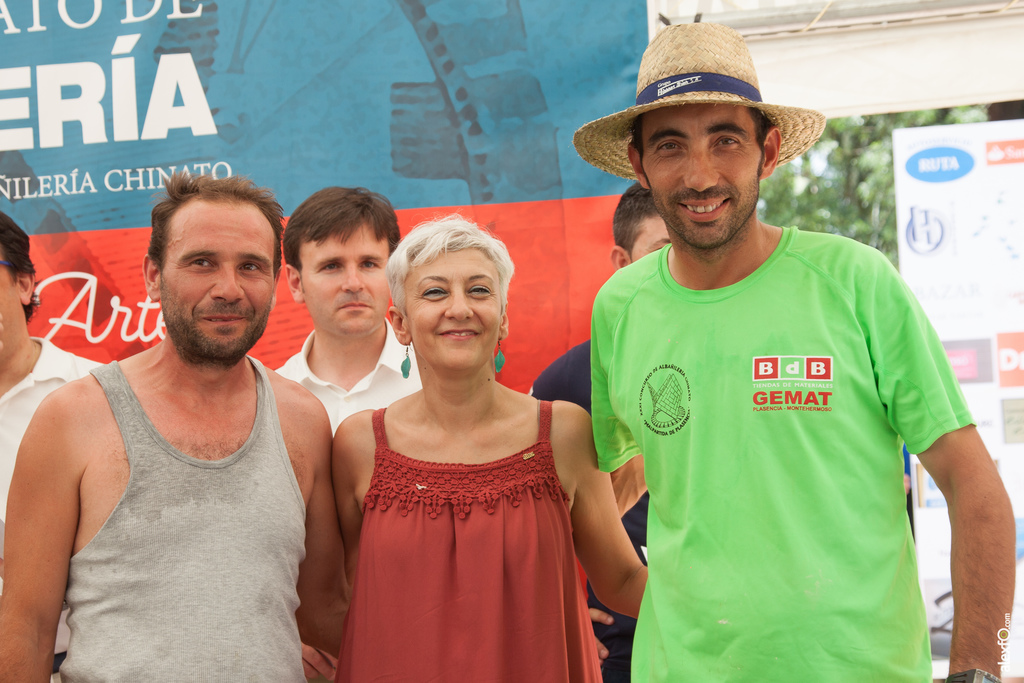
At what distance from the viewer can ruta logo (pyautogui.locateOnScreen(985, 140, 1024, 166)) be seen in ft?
10.8

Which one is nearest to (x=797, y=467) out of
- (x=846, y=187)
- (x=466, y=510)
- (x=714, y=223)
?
(x=714, y=223)

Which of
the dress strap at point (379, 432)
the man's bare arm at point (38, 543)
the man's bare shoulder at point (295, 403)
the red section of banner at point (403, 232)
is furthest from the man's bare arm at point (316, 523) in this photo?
the red section of banner at point (403, 232)

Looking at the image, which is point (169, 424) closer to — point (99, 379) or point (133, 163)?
point (99, 379)

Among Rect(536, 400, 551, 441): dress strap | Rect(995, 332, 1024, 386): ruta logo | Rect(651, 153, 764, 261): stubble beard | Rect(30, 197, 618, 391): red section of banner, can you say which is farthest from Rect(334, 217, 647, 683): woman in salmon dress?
Rect(995, 332, 1024, 386): ruta logo

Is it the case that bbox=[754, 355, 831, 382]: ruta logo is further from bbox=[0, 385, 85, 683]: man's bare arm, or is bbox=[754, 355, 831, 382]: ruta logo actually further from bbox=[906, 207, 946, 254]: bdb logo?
bbox=[906, 207, 946, 254]: bdb logo

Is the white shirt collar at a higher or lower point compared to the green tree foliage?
lower

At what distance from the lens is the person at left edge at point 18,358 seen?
9.29 feet

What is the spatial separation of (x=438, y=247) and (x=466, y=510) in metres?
0.74

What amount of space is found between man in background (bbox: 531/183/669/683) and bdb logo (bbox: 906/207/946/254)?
4.42ft

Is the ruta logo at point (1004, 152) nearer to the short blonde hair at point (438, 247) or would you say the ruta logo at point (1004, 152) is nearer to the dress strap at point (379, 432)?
the short blonde hair at point (438, 247)

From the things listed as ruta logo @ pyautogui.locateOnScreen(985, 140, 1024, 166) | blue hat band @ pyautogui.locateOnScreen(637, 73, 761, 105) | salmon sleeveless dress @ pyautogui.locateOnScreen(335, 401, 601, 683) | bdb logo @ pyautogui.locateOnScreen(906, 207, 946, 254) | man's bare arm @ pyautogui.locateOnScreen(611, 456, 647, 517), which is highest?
ruta logo @ pyautogui.locateOnScreen(985, 140, 1024, 166)

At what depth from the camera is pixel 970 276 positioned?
10.8 feet

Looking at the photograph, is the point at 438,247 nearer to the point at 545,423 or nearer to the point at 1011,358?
the point at 545,423

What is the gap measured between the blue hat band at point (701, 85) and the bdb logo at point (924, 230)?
1.98m
